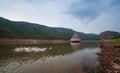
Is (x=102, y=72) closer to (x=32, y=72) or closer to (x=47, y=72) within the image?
(x=47, y=72)

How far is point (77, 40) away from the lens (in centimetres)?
14400

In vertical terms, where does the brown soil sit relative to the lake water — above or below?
above

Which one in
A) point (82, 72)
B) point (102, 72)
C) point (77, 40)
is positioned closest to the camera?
point (102, 72)

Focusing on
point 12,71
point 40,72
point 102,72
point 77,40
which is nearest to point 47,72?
point 40,72

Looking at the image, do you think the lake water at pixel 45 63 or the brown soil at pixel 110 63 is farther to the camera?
the lake water at pixel 45 63

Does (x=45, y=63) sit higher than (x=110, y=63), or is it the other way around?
(x=110, y=63)

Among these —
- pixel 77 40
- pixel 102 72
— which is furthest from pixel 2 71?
pixel 77 40

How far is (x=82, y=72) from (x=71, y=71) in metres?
1.61

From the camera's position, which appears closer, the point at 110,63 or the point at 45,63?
the point at 110,63

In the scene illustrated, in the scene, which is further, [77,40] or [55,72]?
[77,40]

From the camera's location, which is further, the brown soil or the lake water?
the lake water

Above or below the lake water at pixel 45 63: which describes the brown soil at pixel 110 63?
above

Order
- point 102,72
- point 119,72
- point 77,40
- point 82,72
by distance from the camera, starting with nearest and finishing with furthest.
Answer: point 119,72 < point 102,72 < point 82,72 < point 77,40

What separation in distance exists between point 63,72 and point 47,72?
2.17 meters
